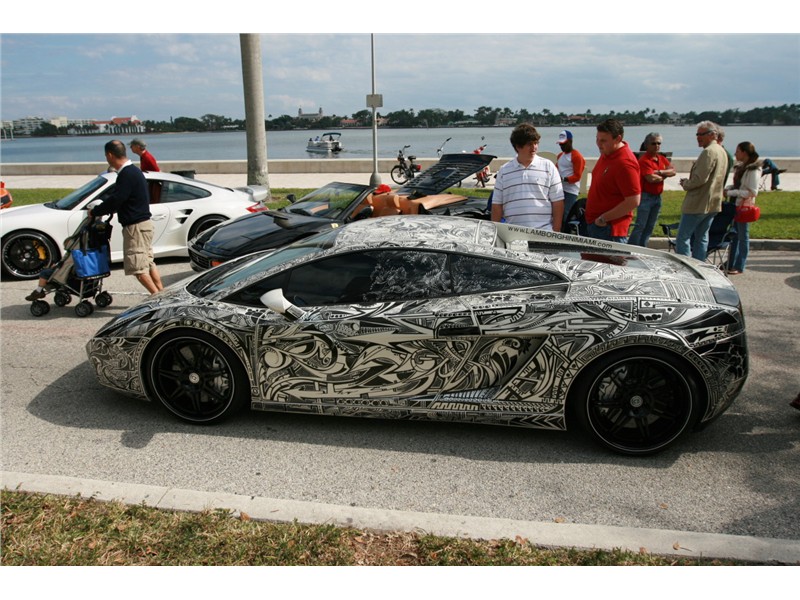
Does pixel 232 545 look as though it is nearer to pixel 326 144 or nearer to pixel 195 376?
pixel 195 376

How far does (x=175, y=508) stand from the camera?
11.6ft

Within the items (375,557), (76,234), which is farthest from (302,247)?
(76,234)

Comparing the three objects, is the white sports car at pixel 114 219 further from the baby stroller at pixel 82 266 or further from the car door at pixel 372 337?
the car door at pixel 372 337

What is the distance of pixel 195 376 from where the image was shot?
462 centimetres

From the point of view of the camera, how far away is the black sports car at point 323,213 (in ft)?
26.2

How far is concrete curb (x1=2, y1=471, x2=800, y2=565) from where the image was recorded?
3.18 meters

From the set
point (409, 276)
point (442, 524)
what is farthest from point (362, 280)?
point (442, 524)

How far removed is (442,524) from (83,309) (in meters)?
5.49

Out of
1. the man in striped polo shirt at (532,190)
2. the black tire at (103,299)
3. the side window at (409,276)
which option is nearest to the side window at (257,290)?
the side window at (409,276)

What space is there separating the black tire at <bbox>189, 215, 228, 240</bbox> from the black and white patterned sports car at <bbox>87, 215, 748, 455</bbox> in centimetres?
530

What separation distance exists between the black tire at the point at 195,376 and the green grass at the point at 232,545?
1203 mm

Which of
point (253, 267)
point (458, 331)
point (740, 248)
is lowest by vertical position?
point (740, 248)

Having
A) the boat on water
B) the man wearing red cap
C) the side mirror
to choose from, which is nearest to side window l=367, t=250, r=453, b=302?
the side mirror

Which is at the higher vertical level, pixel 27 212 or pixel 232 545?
pixel 27 212
